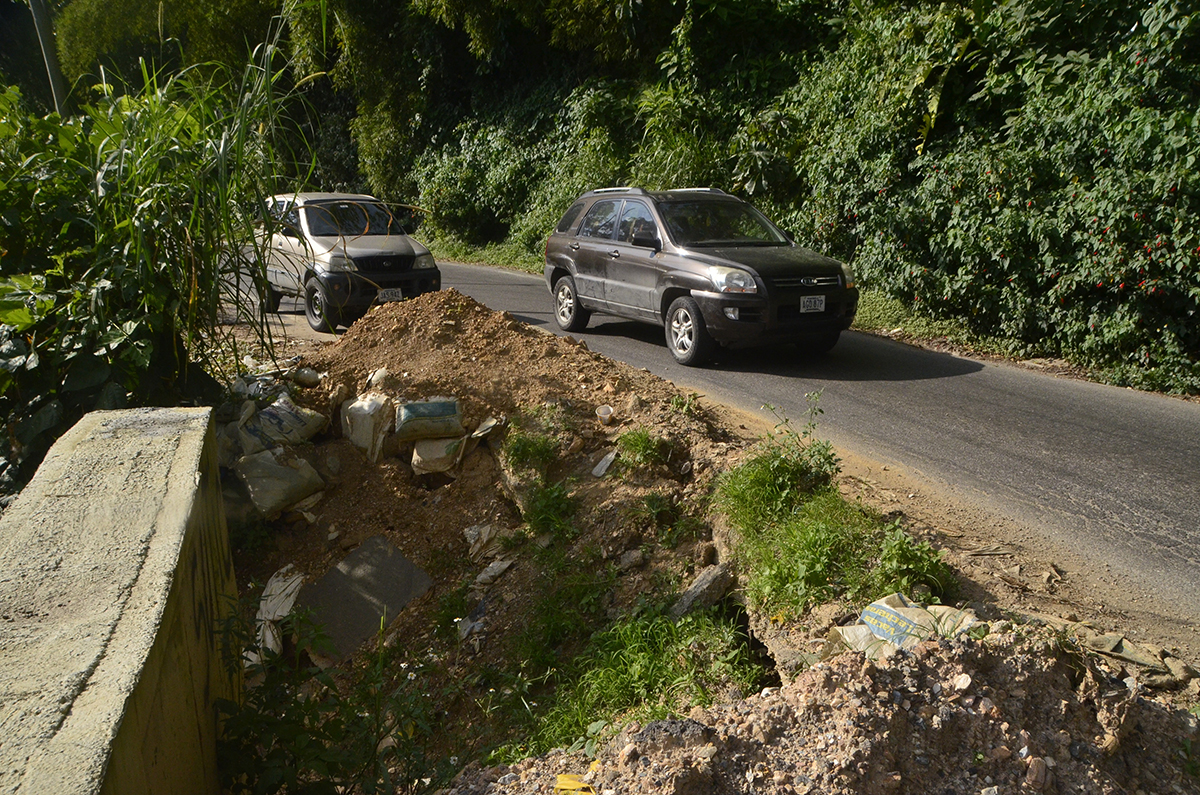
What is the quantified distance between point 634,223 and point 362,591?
602 centimetres

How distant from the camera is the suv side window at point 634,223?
9.69 m

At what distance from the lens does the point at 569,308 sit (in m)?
11.3

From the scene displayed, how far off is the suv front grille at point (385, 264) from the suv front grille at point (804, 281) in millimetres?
5115

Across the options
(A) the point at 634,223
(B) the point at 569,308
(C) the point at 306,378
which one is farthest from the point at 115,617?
(B) the point at 569,308

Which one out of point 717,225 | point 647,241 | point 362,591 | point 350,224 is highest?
point 350,224

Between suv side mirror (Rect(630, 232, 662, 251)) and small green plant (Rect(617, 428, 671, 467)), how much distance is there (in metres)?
4.63

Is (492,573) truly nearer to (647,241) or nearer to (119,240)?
(119,240)

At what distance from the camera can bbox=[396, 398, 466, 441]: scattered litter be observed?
5.66m

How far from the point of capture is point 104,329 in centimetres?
455

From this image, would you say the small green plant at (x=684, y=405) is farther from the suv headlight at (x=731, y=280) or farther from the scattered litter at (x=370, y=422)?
the suv headlight at (x=731, y=280)

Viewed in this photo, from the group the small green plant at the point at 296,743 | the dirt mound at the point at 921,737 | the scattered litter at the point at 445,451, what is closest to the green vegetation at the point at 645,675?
the dirt mound at the point at 921,737

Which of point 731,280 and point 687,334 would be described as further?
point 687,334

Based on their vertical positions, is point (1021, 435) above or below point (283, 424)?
below

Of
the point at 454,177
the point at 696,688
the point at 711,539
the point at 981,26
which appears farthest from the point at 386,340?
the point at 454,177
